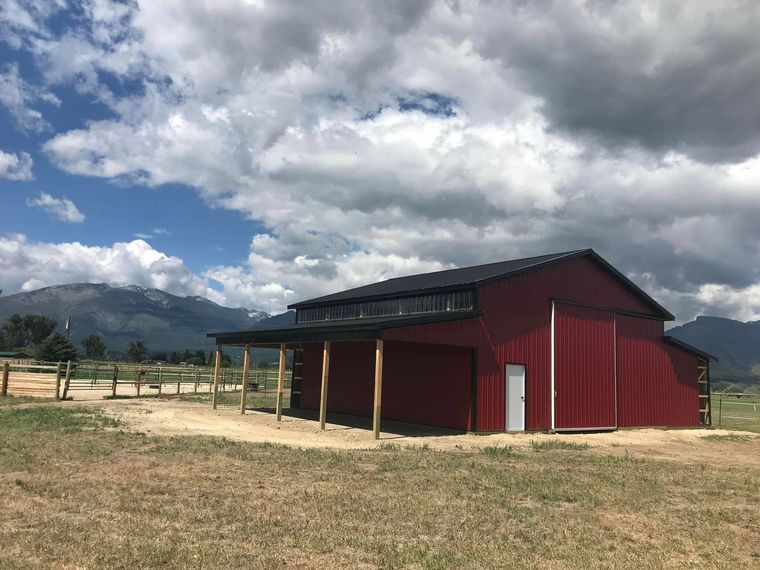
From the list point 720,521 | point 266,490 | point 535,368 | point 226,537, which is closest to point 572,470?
point 720,521

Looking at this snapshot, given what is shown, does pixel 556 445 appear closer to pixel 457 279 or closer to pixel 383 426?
pixel 383 426

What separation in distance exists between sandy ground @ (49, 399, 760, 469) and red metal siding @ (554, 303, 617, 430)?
2.73 ft

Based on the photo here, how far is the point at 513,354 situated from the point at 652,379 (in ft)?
28.9

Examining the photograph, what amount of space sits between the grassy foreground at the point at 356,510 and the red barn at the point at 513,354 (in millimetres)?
6160

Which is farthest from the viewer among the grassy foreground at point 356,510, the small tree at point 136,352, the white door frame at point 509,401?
the small tree at point 136,352

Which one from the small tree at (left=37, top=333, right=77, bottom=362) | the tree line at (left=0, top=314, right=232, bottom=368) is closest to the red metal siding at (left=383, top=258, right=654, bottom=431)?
the small tree at (left=37, top=333, right=77, bottom=362)

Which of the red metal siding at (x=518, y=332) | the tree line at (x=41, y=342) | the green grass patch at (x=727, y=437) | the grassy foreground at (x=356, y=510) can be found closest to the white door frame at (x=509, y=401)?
the red metal siding at (x=518, y=332)

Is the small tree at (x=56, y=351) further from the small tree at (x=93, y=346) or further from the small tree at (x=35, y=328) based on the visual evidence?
Result: the small tree at (x=35, y=328)

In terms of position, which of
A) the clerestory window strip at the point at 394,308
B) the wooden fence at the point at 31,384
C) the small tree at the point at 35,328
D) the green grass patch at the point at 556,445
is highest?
the small tree at the point at 35,328

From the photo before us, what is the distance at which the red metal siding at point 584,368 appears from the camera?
72.8ft

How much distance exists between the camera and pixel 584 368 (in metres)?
23.0

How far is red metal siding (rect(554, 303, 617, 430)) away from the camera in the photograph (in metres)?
22.2

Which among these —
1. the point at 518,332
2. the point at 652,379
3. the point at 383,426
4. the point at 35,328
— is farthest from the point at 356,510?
the point at 35,328

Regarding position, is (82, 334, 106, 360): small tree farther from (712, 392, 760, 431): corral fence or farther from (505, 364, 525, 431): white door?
(505, 364, 525, 431): white door
